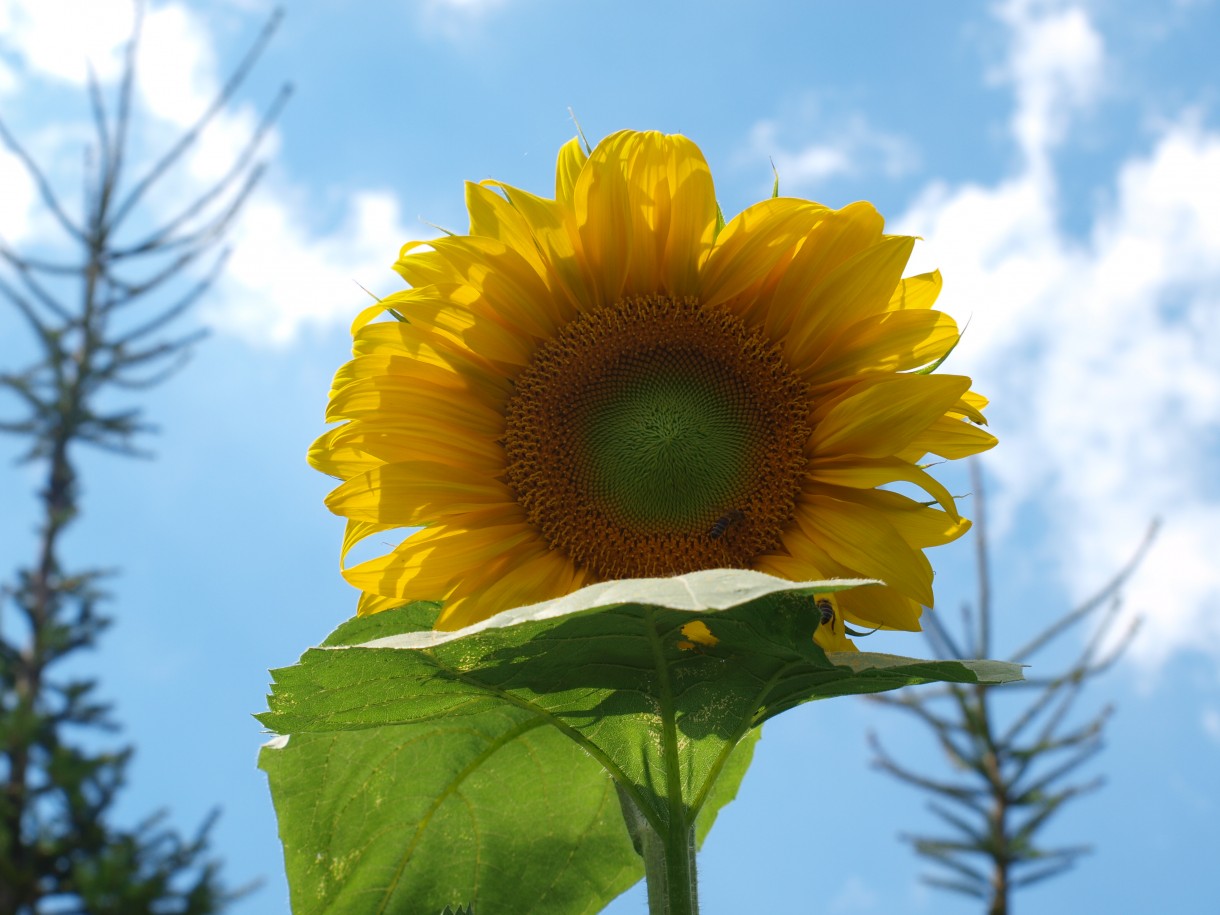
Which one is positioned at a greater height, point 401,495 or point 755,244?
point 755,244

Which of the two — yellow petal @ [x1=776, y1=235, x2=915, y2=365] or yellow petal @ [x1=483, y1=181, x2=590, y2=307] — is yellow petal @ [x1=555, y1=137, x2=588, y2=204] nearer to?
yellow petal @ [x1=483, y1=181, x2=590, y2=307]

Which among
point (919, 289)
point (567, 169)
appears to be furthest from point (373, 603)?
point (919, 289)

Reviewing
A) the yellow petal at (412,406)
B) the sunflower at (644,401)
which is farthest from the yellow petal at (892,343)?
the yellow petal at (412,406)

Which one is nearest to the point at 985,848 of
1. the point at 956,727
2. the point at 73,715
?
the point at 956,727

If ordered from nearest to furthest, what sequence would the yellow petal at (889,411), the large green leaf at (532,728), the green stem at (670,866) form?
1. the large green leaf at (532,728)
2. the green stem at (670,866)
3. the yellow petal at (889,411)

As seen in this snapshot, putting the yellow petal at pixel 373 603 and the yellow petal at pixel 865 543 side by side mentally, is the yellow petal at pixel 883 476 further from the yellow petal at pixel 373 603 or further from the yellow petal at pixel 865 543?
the yellow petal at pixel 373 603

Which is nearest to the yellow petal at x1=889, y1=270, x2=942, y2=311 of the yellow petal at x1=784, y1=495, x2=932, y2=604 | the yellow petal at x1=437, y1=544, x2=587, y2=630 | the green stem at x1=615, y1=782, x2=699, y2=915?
the yellow petal at x1=784, y1=495, x2=932, y2=604

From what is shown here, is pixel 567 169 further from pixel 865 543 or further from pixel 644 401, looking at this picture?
pixel 865 543
